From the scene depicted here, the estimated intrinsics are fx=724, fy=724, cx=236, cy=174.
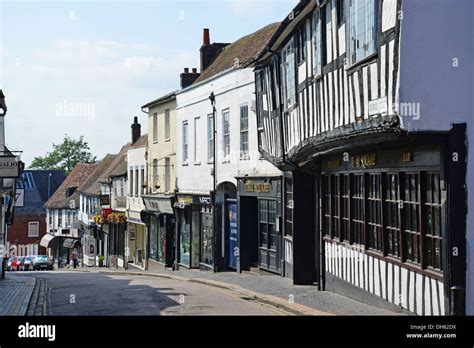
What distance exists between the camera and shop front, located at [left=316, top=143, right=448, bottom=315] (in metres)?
8.55

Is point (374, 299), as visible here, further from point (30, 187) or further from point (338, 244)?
point (30, 187)

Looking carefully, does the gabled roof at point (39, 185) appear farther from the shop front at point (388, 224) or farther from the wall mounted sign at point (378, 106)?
the wall mounted sign at point (378, 106)

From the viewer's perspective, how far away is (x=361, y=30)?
9.37 meters

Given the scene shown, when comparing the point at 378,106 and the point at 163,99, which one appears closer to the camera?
the point at 378,106

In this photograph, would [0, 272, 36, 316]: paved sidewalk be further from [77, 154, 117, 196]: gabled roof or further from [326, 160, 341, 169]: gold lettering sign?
[77, 154, 117, 196]: gabled roof

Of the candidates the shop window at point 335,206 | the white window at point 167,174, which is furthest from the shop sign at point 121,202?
the shop window at point 335,206

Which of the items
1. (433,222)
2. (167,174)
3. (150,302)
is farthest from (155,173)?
(433,222)

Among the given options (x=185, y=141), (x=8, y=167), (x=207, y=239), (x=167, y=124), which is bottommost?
(x=207, y=239)

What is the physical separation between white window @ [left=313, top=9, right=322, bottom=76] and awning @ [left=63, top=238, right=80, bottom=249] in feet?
122

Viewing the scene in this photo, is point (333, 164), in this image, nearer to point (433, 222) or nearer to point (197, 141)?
point (433, 222)

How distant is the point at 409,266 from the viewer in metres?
9.32

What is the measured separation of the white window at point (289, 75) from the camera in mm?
13872

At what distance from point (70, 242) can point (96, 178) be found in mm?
9957

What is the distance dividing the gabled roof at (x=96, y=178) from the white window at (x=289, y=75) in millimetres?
24432
